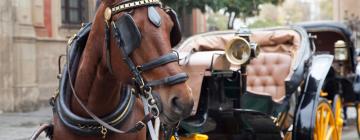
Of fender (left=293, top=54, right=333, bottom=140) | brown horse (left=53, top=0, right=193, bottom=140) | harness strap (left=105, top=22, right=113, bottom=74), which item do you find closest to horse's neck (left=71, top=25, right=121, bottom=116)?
brown horse (left=53, top=0, right=193, bottom=140)

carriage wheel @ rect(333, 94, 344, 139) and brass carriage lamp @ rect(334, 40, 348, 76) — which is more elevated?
brass carriage lamp @ rect(334, 40, 348, 76)

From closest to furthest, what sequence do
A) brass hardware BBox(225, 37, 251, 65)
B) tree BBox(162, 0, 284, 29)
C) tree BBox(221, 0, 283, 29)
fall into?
brass hardware BBox(225, 37, 251, 65)
tree BBox(162, 0, 284, 29)
tree BBox(221, 0, 283, 29)

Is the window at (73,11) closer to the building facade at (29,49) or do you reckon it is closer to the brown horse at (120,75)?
the building facade at (29,49)

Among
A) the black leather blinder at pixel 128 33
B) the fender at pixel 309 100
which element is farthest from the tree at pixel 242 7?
the black leather blinder at pixel 128 33

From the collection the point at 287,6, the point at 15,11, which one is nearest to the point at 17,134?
the point at 15,11

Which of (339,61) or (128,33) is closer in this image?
(128,33)

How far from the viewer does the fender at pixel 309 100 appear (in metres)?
5.28

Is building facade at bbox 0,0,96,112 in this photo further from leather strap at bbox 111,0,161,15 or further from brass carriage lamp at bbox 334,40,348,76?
leather strap at bbox 111,0,161,15

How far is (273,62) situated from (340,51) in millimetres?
2323

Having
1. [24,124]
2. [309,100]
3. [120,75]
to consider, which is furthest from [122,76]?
[24,124]

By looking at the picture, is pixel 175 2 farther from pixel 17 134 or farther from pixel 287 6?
pixel 287 6

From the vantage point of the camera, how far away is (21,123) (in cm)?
1141

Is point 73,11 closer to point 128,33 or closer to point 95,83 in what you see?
point 95,83

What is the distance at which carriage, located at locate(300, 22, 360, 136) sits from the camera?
763 centimetres
